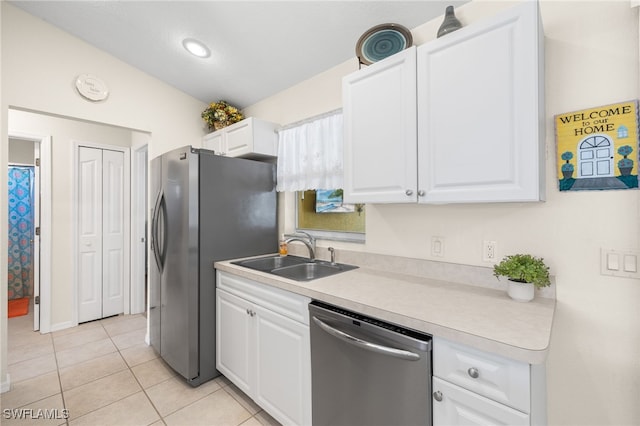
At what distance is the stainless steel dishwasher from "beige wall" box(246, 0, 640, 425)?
75 centimetres

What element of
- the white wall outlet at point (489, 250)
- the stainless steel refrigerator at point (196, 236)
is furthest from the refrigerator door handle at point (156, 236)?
the white wall outlet at point (489, 250)

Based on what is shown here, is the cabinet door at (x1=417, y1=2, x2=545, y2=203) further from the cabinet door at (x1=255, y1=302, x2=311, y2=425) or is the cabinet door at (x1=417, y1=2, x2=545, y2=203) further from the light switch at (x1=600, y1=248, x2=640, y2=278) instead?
the cabinet door at (x1=255, y1=302, x2=311, y2=425)

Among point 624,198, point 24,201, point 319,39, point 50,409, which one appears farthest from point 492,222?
point 24,201

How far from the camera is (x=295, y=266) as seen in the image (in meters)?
2.23

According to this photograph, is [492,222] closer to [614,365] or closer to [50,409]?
[614,365]

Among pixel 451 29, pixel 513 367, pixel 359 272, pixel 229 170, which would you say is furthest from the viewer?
pixel 229 170

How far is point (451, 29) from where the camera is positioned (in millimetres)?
1390

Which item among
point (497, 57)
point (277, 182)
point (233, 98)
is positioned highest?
point (233, 98)

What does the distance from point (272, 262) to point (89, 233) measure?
2434mm

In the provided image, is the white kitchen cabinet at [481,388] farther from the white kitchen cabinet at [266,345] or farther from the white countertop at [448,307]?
the white kitchen cabinet at [266,345]

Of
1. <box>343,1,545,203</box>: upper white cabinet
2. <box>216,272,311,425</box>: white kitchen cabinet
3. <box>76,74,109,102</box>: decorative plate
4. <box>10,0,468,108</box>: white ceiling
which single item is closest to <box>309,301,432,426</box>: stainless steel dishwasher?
<box>216,272,311,425</box>: white kitchen cabinet

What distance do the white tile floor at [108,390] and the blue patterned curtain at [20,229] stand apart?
1.45m

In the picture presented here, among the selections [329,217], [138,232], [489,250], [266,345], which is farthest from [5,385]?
[489,250]

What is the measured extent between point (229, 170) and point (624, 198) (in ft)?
7.30
